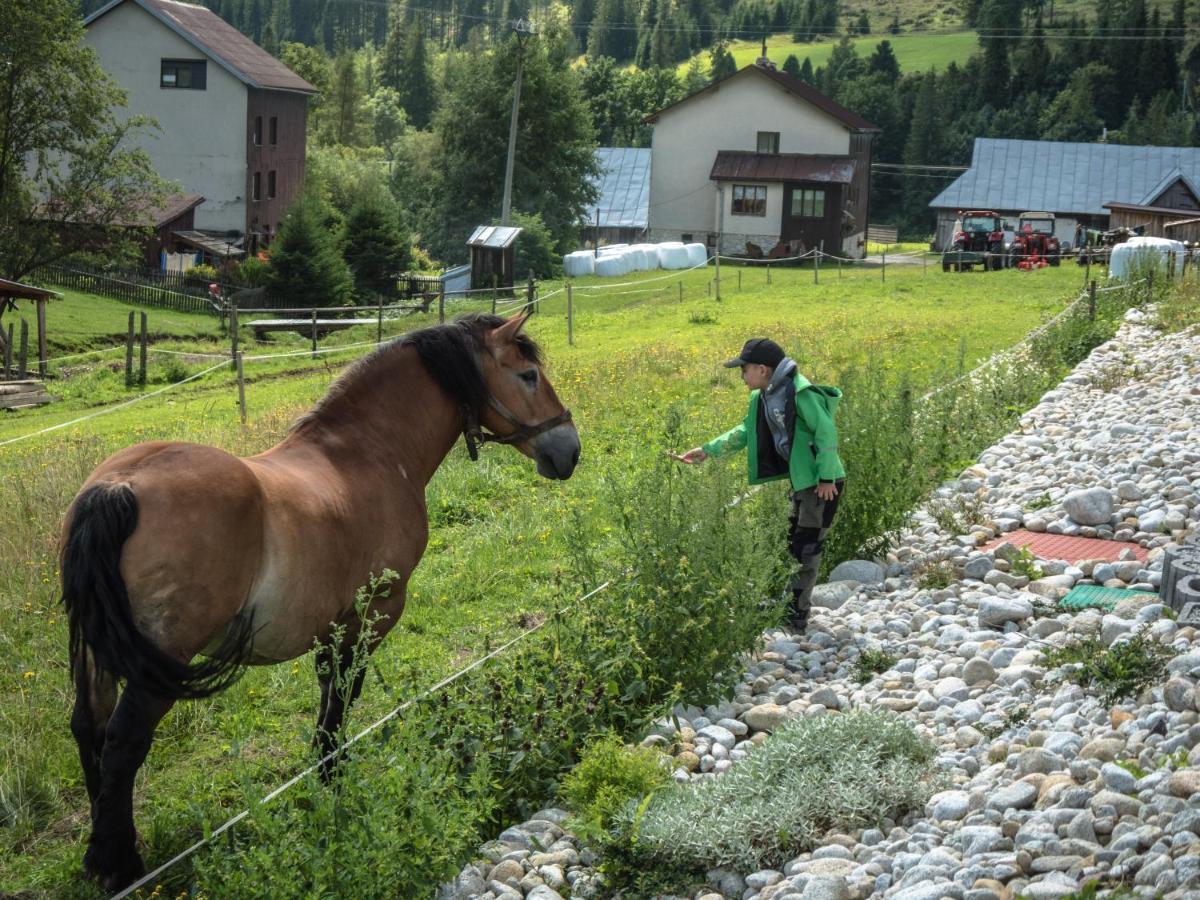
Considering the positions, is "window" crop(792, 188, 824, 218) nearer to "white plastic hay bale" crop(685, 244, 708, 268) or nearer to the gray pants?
"white plastic hay bale" crop(685, 244, 708, 268)

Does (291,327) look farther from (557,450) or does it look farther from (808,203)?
(808,203)

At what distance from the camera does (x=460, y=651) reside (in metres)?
7.50

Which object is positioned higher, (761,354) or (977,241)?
(977,241)

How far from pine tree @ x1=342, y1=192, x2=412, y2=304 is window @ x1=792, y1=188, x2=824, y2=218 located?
2078 centimetres

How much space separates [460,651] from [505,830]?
219 centimetres

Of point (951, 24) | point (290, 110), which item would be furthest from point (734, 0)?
point (290, 110)

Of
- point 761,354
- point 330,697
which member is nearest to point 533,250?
point 761,354

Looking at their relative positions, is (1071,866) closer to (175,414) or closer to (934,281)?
(175,414)

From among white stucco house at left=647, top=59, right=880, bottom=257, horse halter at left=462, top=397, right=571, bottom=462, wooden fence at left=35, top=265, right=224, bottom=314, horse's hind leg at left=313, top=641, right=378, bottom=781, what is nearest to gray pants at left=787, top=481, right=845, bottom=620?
horse halter at left=462, top=397, right=571, bottom=462

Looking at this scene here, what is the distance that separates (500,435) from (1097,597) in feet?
11.7

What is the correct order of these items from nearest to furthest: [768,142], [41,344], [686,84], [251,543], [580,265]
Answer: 1. [251,543]
2. [41,344]
3. [580,265]
4. [768,142]
5. [686,84]

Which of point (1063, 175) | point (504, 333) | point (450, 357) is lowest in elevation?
→ point (450, 357)

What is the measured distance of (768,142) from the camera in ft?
202

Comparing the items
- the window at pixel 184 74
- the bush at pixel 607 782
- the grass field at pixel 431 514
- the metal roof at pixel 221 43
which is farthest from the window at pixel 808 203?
the bush at pixel 607 782
